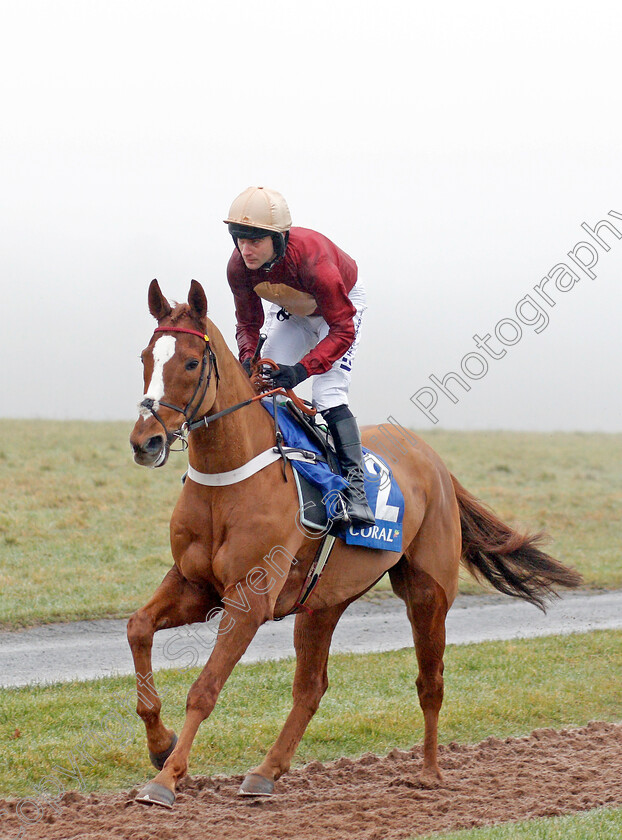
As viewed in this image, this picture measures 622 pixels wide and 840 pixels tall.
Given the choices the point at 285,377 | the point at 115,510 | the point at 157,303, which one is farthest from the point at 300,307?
the point at 115,510

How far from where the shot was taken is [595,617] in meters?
12.0

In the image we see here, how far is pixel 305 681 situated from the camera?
233 inches

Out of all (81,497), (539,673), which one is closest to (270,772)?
(539,673)

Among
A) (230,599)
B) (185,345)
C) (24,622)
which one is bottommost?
(24,622)

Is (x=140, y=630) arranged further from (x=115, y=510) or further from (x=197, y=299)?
(x=115, y=510)

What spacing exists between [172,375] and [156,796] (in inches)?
75.8

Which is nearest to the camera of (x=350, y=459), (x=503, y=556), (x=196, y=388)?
(x=196, y=388)

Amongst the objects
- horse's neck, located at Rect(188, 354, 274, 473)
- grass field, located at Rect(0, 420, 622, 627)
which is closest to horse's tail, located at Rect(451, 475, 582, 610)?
grass field, located at Rect(0, 420, 622, 627)

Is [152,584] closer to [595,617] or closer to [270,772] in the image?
[595,617]

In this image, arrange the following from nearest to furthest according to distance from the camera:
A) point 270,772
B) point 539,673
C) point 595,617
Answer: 1. point 270,772
2. point 539,673
3. point 595,617

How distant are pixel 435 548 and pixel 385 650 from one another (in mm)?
3858

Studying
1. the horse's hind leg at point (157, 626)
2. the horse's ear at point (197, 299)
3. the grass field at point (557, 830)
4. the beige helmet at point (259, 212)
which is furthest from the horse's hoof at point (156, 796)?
the beige helmet at point (259, 212)

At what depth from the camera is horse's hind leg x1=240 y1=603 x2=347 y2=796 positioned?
18.4ft

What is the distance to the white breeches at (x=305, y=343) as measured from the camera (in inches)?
230
